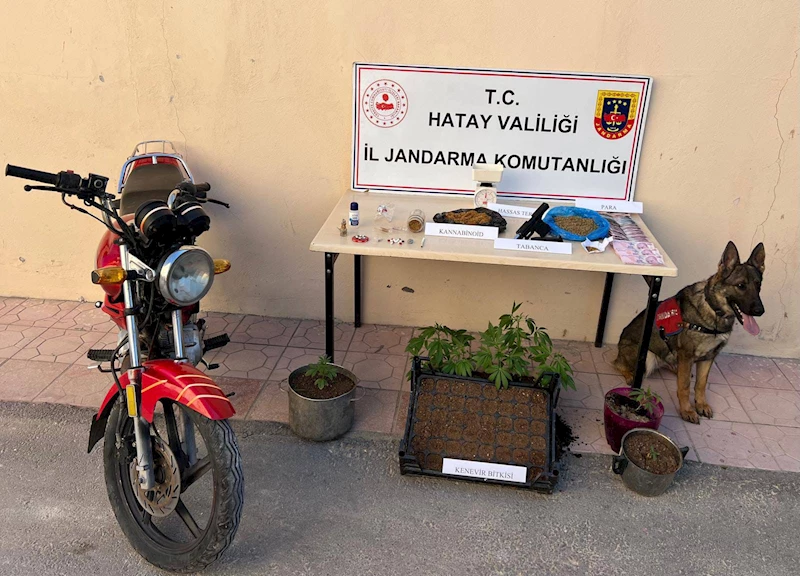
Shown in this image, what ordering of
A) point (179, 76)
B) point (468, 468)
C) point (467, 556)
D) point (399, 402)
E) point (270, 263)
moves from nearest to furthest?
1. point (467, 556)
2. point (468, 468)
3. point (399, 402)
4. point (179, 76)
5. point (270, 263)

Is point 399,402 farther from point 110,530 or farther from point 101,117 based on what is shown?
point 101,117

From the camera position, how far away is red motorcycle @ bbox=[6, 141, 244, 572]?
2.56 metres

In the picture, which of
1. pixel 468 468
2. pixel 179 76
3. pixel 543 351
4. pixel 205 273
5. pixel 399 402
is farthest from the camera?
pixel 179 76

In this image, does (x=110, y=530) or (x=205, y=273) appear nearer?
(x=205, y=273)

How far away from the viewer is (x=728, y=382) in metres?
4.57

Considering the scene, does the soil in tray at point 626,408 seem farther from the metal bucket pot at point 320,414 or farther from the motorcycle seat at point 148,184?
the motorcycle seat at point 148,184

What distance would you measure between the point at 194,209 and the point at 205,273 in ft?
0.92

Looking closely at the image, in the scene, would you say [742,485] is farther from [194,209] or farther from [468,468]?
[194,209]

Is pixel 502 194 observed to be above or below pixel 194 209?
below

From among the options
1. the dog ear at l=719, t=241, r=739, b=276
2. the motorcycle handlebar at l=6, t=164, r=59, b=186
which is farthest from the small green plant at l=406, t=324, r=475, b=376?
the motorcycle handlebar at l=6, t=164, r=59, b=186

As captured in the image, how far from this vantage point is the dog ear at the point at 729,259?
375 centimetres

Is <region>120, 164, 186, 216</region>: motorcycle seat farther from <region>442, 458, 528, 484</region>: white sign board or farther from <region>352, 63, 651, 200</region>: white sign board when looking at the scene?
<region>442, 458, 528, 484</region>: white sign board

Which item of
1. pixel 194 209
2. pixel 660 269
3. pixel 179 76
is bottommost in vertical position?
pixel 660 269

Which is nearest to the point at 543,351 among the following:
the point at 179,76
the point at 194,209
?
the point at 194,209
